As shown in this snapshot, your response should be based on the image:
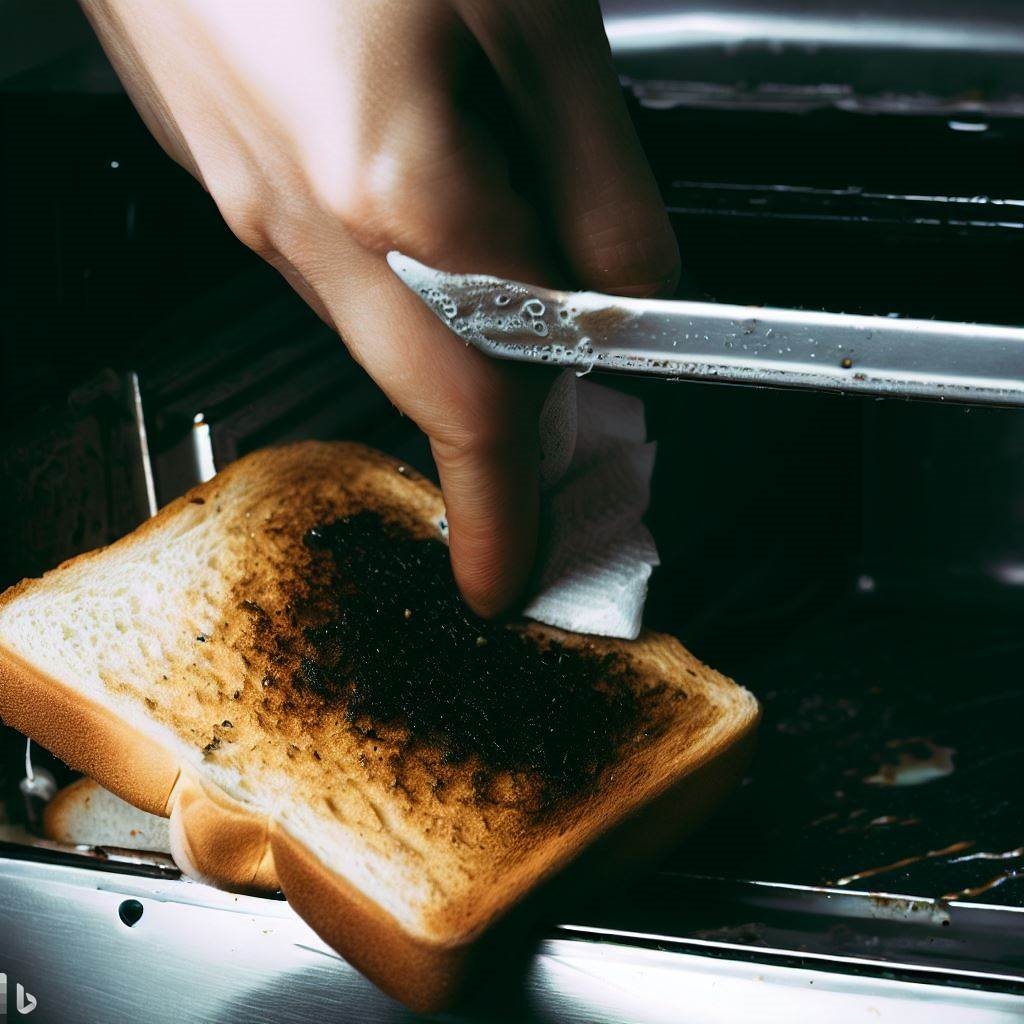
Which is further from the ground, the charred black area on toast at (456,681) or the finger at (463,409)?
the finger at (463,409)

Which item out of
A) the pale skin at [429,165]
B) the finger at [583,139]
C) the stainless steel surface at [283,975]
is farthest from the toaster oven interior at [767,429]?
the finger at [583,139]

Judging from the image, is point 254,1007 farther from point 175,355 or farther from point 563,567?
point 175,355

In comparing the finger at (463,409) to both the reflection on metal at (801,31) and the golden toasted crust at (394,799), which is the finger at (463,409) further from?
the reflection on metal at (801,31)

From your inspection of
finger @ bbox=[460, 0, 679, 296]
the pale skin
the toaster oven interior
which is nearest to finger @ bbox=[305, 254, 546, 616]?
the pale skin

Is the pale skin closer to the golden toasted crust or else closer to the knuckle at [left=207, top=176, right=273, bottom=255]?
the knuckle at [left=207, top=176, right=273, bottom=255]

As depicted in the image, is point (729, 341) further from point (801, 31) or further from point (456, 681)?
point (801, 31)

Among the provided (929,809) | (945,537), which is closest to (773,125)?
(945,537)

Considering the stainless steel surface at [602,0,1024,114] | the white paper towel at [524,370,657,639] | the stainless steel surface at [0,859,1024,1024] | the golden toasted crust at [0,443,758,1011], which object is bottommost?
the stainless steel surface at [0,859,1024,1024]
